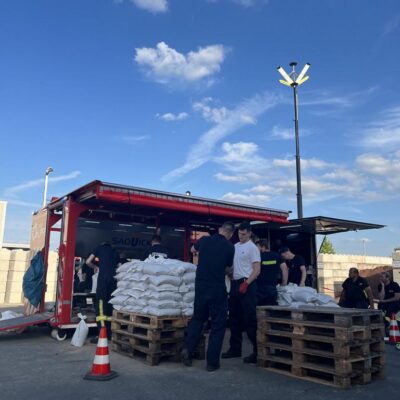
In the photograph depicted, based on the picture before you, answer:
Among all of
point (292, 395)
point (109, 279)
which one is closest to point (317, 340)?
point (292, 395)

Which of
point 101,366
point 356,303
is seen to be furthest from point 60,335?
point 356,303

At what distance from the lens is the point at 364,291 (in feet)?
28.0

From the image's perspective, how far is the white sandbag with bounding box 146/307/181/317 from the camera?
586 centimetres

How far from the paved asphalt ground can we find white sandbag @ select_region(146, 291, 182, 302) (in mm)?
921

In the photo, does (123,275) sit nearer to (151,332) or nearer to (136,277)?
(136,277)

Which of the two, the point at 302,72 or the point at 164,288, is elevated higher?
the point at 302,72

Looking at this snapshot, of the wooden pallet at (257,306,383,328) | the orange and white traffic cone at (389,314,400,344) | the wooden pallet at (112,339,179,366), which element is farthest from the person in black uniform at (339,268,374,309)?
the wooden pallet at (112,339,179,366)

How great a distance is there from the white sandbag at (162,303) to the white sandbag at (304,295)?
6.77 feet

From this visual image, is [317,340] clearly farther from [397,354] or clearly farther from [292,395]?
[397,354]

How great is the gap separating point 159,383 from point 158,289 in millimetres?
1602

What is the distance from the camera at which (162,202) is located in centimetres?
816

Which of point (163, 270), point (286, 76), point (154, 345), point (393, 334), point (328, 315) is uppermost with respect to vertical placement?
point (286, 76)

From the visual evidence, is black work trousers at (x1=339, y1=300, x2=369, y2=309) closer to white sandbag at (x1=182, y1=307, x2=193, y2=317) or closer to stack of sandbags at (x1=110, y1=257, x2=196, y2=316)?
stack of sandbags at (x1=110, y1=257, x2=196, y2=316)

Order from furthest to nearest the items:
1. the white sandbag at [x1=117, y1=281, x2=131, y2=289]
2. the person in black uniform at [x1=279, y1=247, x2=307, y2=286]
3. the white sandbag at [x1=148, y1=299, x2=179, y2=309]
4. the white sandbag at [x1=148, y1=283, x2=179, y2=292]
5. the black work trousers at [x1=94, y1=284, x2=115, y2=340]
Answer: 1. the person in black uniform at [x1=279, y1=247, x2=307, y2=286]
2. the black work trousers at [x1=94, y1=284, x2=115, y2=340]
3. the white sandbag at [x1=117, y1=281, x2=131, y2=289]
4. the white sandbag at [x1=148, y1=283, x2=179, y2=292]
5. the white sandbag at [x1=148, y1=299, x2=179, y2=309]
